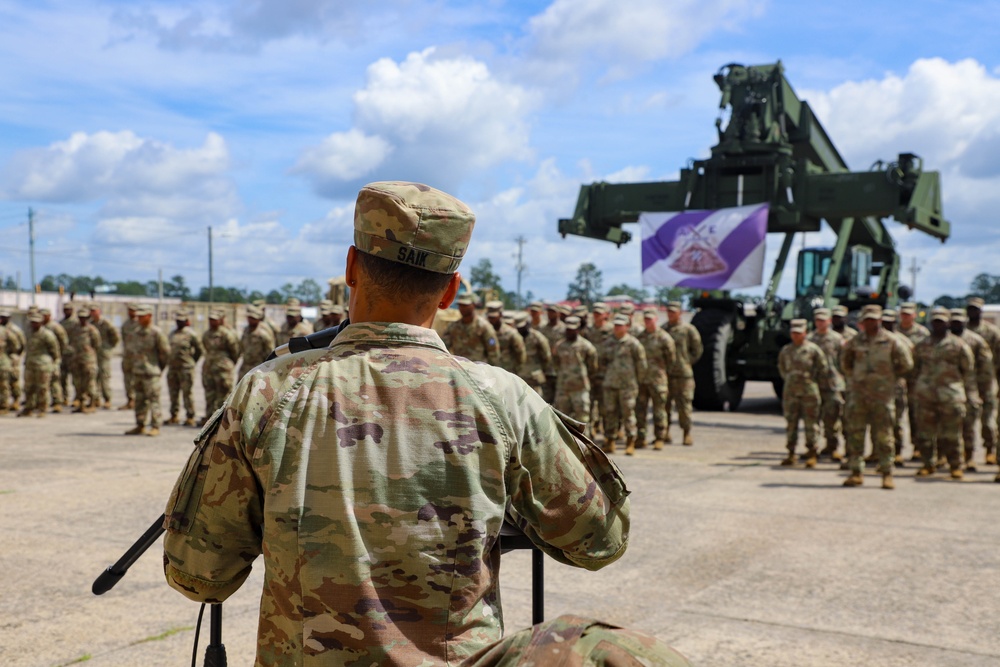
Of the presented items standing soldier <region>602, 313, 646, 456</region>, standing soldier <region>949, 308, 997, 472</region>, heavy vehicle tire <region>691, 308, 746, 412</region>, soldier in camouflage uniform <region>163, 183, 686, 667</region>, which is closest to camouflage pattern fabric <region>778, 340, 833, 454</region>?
standing soldier <region>949, 308, 997, 472</region>

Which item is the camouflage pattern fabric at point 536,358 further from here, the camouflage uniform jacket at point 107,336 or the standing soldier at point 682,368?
the camouflage uniform jacket at point 107,336

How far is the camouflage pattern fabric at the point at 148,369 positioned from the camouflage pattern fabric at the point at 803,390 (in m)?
7.44

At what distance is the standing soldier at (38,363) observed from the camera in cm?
1501

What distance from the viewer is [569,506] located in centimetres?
190

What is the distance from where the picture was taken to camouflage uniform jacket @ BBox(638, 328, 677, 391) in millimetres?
12664

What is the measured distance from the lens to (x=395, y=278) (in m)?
1.90

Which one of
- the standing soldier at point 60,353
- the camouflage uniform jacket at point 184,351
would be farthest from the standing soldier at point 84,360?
the camouflage uniform jacket at point 184,351

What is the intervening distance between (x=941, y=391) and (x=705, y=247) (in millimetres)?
5517

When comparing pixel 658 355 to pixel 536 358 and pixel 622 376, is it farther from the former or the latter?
pixel 536 358

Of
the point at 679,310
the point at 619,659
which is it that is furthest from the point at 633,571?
the point at 679,310

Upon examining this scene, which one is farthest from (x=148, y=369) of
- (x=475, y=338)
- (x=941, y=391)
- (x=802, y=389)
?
(x=941, y=391)

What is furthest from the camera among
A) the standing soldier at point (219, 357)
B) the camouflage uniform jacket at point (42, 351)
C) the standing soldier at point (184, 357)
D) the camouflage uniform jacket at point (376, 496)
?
the camouflage uniform jacket at point (42, 351)

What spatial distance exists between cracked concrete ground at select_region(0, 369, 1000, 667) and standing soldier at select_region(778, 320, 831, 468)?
0.89m

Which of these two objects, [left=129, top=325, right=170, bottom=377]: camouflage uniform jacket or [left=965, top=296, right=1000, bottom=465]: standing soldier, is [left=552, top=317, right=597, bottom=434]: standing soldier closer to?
[left=965, top=296, right=1000, bottom=465]: standing soldier
